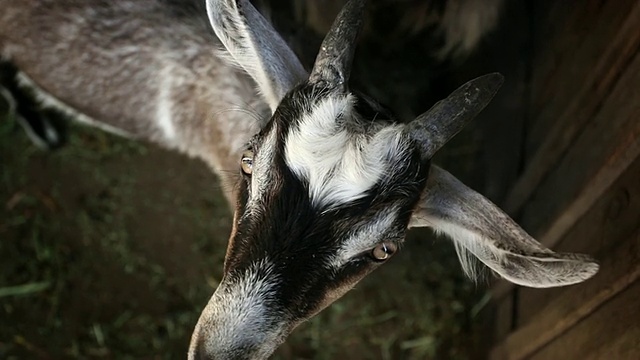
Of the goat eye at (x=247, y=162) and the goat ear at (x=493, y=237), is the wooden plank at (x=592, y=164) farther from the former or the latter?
A: the goat eye at (x=247, y=162)

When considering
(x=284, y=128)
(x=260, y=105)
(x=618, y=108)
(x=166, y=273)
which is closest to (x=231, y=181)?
(x=260, y=105)

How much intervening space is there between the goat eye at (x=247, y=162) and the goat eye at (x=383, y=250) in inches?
17.5

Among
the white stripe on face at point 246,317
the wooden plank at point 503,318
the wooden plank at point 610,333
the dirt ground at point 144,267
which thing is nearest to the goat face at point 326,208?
the white stripe on face at point 246,317

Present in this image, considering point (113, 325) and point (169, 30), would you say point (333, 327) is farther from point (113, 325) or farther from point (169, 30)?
point (169, 30)

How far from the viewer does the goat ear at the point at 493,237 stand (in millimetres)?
1701

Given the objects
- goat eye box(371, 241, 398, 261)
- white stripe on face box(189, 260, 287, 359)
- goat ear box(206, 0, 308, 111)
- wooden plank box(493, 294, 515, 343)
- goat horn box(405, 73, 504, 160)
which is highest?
goat horn box(405, 73, 504, 160)

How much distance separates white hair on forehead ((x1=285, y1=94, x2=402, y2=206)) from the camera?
69.9 inches

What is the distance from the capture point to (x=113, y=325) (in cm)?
333

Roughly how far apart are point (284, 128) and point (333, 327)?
5.71ft

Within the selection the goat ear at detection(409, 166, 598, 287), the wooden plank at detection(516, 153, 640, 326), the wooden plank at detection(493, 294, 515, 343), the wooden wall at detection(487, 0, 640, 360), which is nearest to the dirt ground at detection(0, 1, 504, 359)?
the wooden plank at detection(493, 294, 515, 343)

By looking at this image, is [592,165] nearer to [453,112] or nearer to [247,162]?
[453,112]

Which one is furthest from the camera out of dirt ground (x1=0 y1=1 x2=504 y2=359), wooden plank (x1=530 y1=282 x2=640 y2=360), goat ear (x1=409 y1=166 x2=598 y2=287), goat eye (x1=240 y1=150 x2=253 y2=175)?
dirt ground (x1=0 y1=1 x2=504 y2=359)

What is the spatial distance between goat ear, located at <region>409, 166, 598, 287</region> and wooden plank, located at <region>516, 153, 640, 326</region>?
0.35 metres

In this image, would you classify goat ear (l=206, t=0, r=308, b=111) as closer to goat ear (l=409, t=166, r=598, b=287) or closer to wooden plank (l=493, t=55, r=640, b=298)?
goat ear (l=409, t=166, r=598, b=287)
